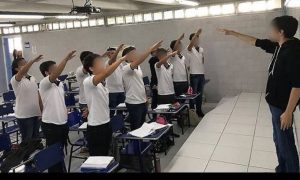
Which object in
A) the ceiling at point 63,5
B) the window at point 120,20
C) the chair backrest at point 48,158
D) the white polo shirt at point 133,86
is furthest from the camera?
the window at point 120,20

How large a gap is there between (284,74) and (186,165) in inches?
77.4

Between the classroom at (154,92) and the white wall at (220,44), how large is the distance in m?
0.03

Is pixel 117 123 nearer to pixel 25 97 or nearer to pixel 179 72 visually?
pixel 25 97

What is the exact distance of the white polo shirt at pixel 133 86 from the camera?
4.70 meters

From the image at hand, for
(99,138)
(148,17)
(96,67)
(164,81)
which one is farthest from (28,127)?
(148,17)

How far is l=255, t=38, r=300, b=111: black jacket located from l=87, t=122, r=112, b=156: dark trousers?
6.54 ft

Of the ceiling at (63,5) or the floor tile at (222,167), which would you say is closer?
the floor tile at (222,167)

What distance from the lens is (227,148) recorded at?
443 centimetres

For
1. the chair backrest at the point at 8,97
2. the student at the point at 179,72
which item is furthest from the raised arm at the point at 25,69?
the chair backrest at the point at 8,97

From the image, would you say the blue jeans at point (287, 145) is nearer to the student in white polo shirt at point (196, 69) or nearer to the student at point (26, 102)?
the student at point (26, 102)

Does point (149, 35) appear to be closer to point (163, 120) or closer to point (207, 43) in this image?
point (207, 43)

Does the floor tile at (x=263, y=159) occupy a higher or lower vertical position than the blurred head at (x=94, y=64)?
lower

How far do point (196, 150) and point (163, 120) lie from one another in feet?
2.32

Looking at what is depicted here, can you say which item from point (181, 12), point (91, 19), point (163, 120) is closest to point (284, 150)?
point (163, 120)
